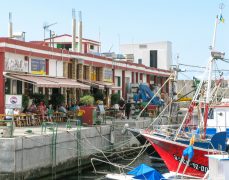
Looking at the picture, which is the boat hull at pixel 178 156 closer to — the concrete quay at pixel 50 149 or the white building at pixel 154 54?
the concrete quay at pixel 50 149

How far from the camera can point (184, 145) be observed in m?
27.1

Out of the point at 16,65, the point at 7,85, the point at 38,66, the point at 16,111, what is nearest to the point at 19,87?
the point at 7,85

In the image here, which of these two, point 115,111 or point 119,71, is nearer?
point 115,111

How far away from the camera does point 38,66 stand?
39.3 meters

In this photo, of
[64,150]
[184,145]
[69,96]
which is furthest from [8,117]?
[69,96]

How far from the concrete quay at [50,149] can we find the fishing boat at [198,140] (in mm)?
4062

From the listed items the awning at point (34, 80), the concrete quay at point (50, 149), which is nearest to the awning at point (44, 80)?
the awning at point (34, 80)

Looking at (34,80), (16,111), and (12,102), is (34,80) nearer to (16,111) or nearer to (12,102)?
(16,111)

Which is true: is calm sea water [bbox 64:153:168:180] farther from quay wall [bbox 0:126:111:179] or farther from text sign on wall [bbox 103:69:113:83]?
text sign on wall [bbox 103:69:113:83]

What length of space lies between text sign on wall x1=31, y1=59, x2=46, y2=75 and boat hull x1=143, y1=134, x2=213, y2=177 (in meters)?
13.1

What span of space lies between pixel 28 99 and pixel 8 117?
557 centimetres

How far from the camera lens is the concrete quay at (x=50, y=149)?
24.4 metres

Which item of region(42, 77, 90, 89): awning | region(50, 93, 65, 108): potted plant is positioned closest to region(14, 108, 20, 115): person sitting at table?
region(42, 77, 90, 89): awning

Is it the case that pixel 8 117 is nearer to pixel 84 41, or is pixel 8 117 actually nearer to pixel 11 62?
pixel 11 62
